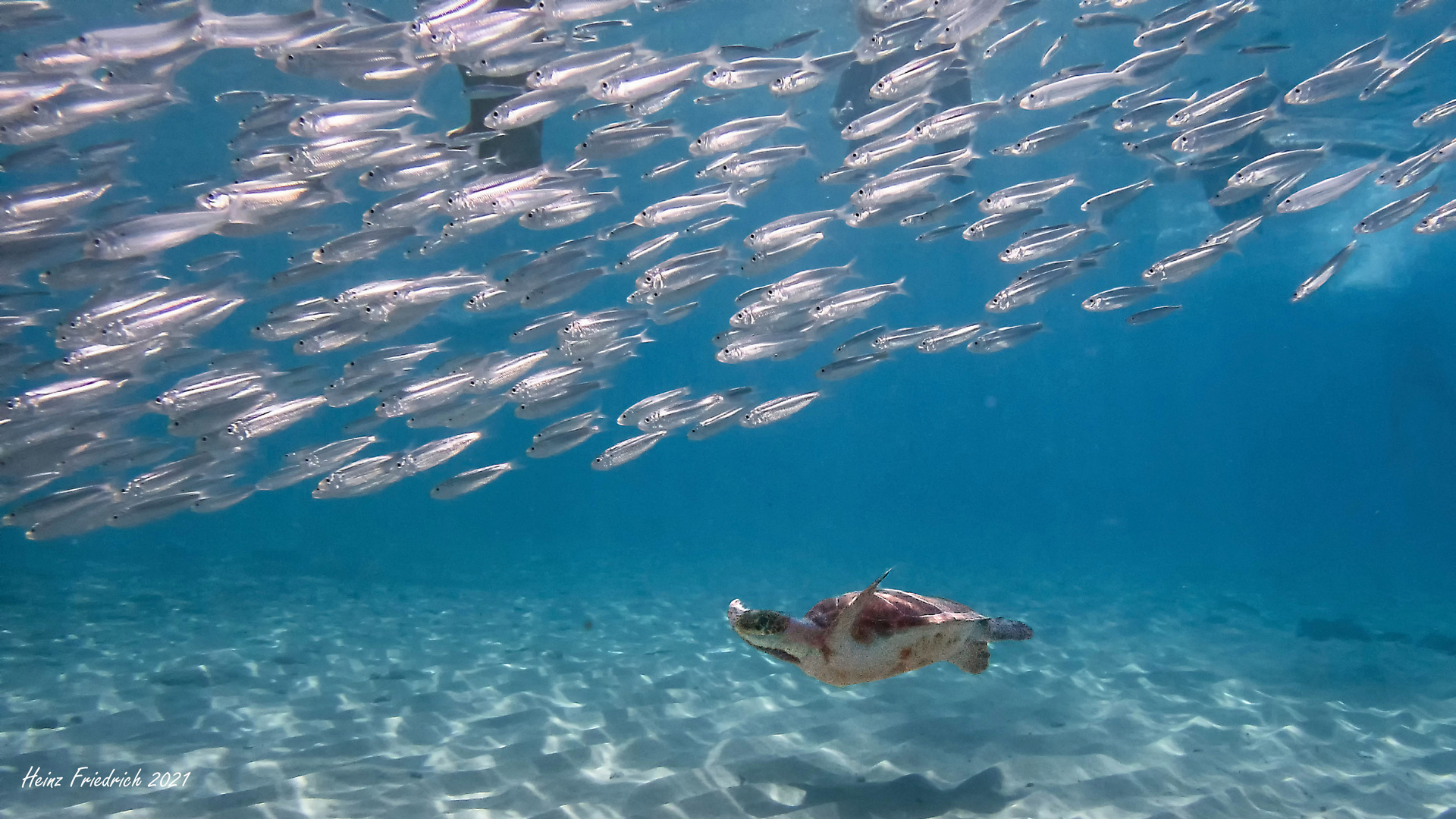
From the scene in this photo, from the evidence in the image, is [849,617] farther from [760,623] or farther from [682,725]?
[682,725]

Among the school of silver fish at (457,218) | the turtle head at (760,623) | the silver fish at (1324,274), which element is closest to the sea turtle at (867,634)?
the turtle head at (760,623)

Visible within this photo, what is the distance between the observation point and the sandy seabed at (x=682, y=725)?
5.39 metres

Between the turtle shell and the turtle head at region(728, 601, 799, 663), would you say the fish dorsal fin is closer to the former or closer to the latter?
the turtle shell

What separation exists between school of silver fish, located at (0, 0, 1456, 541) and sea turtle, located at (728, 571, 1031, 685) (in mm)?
3895

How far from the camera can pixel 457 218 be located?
6316 millimetres

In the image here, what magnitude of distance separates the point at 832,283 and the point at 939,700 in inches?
199

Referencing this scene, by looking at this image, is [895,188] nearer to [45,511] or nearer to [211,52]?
[45,511]

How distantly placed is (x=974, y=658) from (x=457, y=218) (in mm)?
5780

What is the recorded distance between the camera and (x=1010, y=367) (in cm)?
7862

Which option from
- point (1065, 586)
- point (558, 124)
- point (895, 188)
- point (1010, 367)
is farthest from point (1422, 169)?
point (1010, 367)

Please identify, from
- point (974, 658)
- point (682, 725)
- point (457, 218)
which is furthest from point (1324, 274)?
point (457, 218)

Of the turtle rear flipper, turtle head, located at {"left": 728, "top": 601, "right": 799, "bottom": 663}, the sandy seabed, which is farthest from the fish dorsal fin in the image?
the sandy seabed

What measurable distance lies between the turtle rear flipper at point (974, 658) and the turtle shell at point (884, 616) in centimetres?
26

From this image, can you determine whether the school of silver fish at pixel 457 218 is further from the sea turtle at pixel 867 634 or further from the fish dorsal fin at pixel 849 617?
the fish dorsal fin at pixel 849 617
